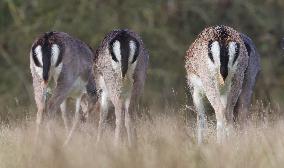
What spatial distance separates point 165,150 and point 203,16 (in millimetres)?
16341

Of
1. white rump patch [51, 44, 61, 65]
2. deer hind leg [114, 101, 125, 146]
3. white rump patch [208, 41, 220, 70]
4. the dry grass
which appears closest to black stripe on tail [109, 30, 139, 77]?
deer hind leg [114, 101, 125, 146]

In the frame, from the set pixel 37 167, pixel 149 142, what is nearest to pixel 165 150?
pixel 37 167

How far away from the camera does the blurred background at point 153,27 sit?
22.3m

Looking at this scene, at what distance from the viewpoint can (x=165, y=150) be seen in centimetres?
684

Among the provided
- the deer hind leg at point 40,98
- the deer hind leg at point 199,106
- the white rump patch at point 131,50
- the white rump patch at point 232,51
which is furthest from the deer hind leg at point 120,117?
the white rump patch at point 232,51

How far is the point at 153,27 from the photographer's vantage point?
23.0m

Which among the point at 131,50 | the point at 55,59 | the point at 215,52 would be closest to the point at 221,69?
the point at 215,52

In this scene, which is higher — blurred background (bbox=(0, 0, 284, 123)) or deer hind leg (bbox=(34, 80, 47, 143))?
blurred background (bbox=(0, 0, 284, 123))

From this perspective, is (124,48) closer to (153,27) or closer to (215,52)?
(215,52)

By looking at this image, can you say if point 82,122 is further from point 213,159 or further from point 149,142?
point 213,159

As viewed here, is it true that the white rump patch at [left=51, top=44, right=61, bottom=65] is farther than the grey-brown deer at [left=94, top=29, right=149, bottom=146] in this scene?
Yes

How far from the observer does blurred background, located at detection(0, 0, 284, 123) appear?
73.0 feet

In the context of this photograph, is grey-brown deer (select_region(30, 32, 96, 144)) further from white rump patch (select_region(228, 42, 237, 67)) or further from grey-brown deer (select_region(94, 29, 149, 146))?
white rump patch (select_region(228, 42, 237, 67))

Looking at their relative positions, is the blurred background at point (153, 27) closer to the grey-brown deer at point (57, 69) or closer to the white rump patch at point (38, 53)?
the grey-brown deer at point (57, 69)
